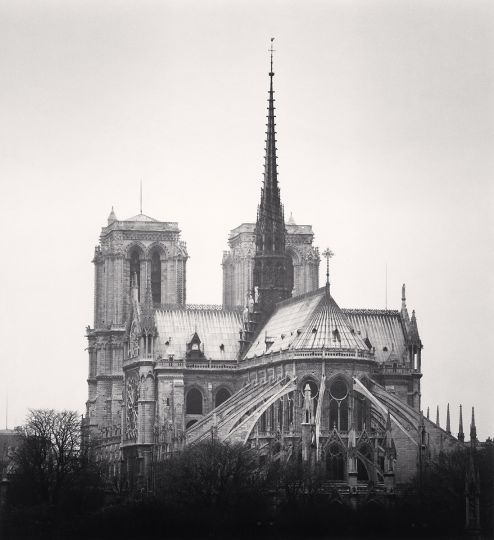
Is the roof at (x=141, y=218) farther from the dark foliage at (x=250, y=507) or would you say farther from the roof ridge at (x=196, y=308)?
the dark foliage at (x=250, y=507)

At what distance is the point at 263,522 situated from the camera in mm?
105312

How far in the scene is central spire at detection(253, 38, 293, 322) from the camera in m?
150

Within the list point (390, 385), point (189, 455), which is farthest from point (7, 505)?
point (390, 385)

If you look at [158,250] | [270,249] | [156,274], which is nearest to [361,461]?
[270,249]

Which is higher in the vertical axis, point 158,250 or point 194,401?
point 158,250

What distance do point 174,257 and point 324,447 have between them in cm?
4299

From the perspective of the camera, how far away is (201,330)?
150 m

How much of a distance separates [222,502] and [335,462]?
65.8 feet

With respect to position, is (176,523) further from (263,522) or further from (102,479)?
(102,479)

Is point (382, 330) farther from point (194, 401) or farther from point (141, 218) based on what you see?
point (141, 218)

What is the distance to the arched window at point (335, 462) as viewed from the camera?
419ft

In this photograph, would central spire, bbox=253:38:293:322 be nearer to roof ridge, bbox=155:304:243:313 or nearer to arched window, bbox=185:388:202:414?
roof ridge, bbox=155:304:243:313

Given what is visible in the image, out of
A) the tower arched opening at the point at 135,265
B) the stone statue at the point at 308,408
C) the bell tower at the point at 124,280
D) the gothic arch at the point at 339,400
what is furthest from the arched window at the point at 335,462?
the tower arched opening at the point at 135,265

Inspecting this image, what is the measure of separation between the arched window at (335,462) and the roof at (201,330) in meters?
21.4
